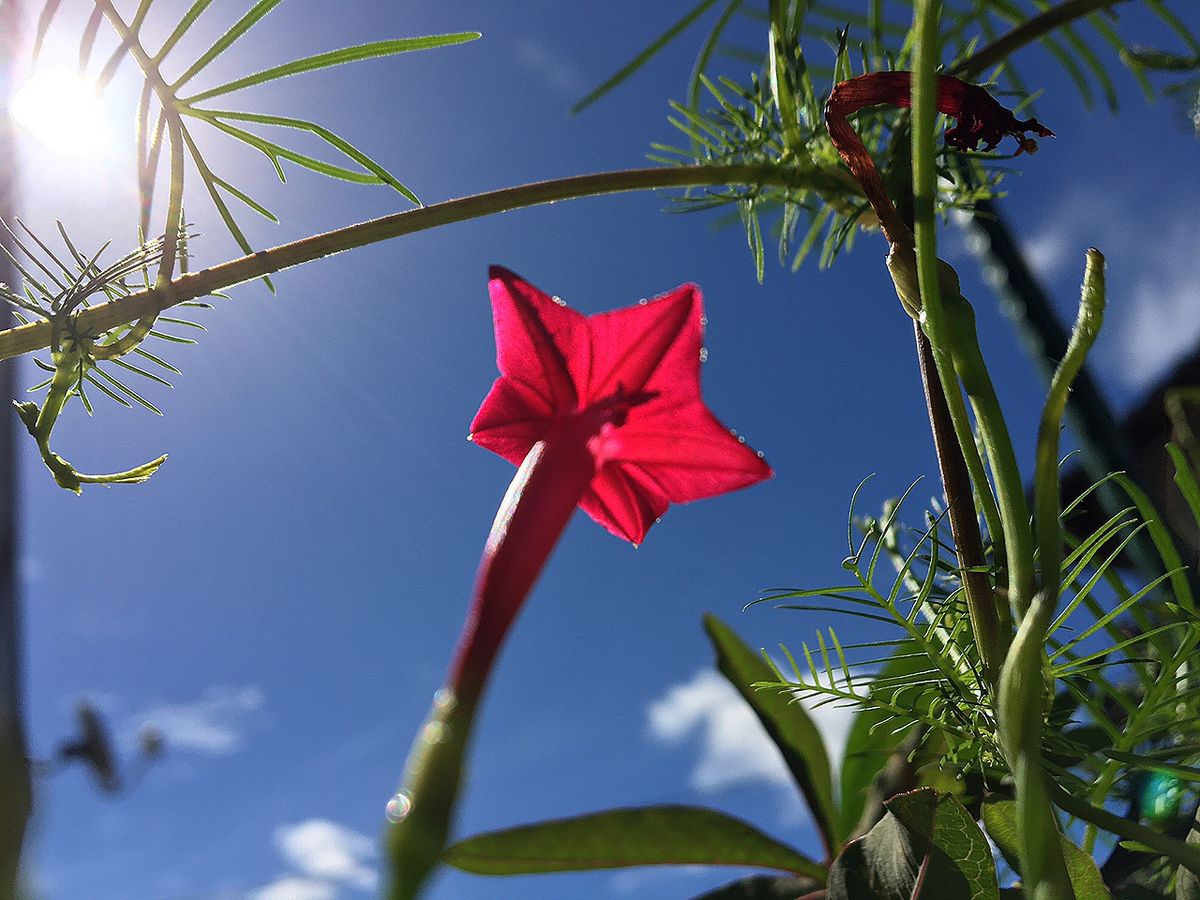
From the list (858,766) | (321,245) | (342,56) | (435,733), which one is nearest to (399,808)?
(435,733)

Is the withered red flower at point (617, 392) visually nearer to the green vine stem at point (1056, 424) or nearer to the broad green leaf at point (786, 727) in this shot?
the green vine stem at point (1056, 424)

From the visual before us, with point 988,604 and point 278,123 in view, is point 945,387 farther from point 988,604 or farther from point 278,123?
point 278,123

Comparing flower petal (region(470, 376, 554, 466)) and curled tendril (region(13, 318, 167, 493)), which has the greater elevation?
curled tendril (region(13, 318, 167, 493))

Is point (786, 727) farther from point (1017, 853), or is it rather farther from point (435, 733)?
point (435, 733)

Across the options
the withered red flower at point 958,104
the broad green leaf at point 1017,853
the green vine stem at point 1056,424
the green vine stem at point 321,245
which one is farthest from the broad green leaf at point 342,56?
the broad green leaf at point 1017,853

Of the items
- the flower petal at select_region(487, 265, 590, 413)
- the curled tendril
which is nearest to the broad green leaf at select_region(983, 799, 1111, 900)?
the flower petal at select_region(487, 265, 590, 413)

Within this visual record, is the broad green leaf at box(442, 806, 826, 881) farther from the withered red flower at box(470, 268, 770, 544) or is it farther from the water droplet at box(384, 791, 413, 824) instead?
the water droplet at box(384, 791, 413, 824)

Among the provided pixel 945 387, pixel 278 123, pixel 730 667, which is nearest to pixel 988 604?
pixel 945 387
